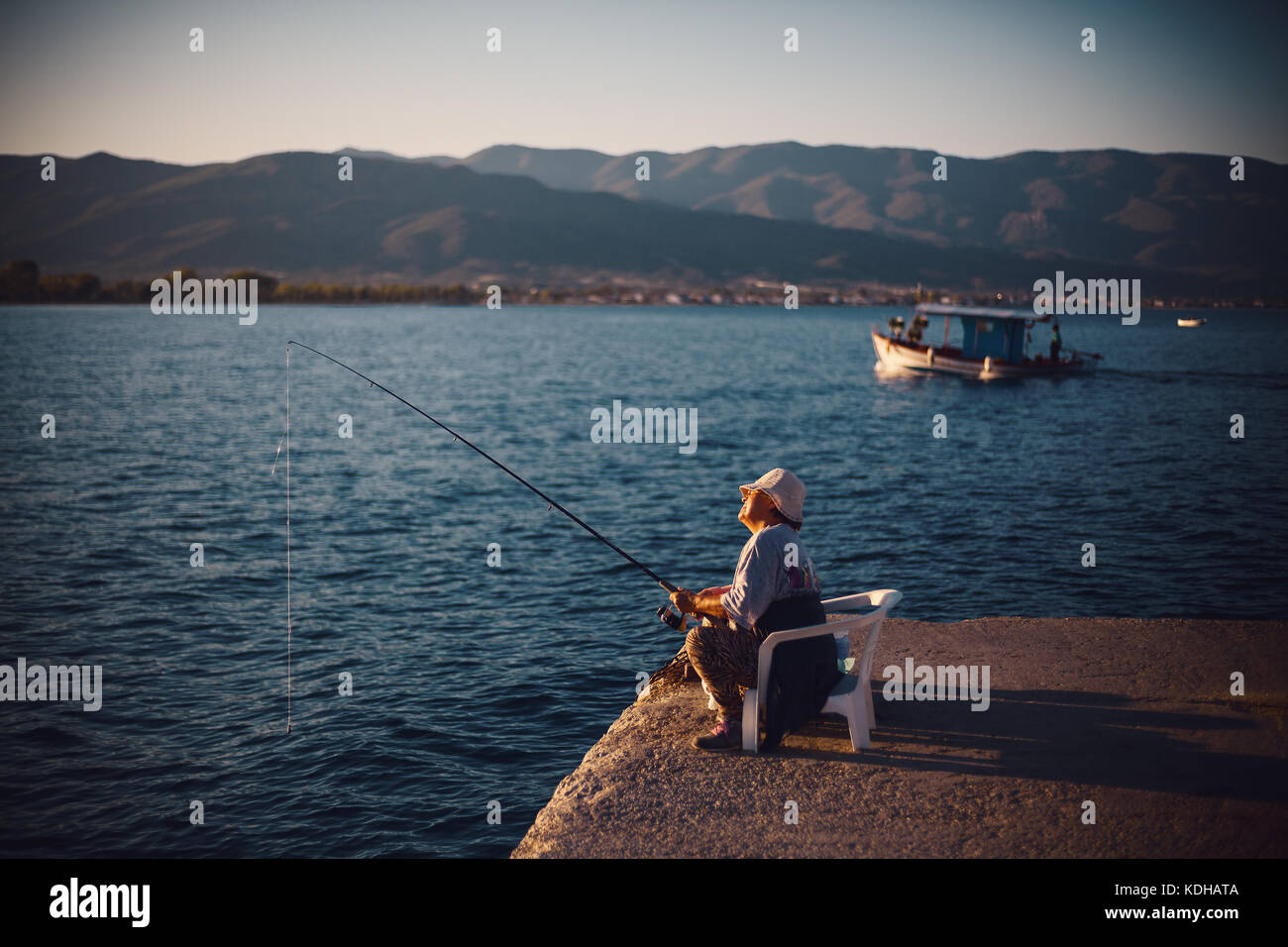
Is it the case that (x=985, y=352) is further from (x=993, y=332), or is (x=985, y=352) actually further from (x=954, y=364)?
(x=954, y=364)

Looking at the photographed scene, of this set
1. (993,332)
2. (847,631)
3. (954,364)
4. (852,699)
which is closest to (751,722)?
(852,699)

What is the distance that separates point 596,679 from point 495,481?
51.3ft

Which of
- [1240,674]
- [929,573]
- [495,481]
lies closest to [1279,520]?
[929,573]

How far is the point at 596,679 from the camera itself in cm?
1150

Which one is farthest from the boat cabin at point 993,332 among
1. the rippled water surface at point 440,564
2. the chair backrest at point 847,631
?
the chair backrest at point 847,631

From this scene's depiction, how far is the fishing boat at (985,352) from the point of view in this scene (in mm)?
58562

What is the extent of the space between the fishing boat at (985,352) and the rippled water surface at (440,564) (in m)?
11.0

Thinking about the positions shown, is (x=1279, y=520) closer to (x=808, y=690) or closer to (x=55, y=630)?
(x=808, y=690)

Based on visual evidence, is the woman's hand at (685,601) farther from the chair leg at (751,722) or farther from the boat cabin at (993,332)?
the boat cabin at (993,332)

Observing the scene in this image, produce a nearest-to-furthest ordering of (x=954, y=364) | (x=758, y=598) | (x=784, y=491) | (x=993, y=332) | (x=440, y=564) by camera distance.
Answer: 1. (x=758, y=598)
2. (x=784, y=491)
3. (x=440, y=564)
4. (x=954, y=364)
5. (x=993, y=332)

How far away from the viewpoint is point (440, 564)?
57.4 feet

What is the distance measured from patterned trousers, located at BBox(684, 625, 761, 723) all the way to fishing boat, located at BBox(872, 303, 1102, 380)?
54.1 m

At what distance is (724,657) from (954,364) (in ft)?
188
